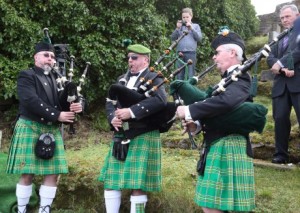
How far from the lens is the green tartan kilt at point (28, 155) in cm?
402

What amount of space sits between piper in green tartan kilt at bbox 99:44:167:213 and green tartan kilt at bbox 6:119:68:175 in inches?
23.2

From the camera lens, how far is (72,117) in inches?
159

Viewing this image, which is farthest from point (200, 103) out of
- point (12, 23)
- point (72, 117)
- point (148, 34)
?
point (148, 34)

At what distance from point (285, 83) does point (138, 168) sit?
2.09m

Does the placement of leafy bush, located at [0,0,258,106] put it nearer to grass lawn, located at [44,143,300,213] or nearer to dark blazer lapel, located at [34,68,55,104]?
grass lawn, located at [44,143,300,213]

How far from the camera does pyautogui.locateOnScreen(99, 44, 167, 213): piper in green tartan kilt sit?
145 inches

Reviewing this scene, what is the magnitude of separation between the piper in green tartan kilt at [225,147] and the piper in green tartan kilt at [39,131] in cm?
149

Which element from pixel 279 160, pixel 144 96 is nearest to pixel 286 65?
pixel 279 160

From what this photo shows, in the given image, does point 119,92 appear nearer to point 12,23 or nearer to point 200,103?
point 200,103

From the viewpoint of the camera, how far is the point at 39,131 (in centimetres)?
411

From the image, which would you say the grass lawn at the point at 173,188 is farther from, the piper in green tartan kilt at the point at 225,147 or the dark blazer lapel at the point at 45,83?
the dark blazer lapel at the point at 45,83

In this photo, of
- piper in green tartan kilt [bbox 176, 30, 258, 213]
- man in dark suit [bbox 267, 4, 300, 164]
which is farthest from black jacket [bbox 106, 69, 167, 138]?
man in dark suit [bbox 267, 4, 300, 164]

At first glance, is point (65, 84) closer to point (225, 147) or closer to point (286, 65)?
point (225, 147)

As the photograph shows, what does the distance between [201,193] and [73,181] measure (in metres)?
2.32
